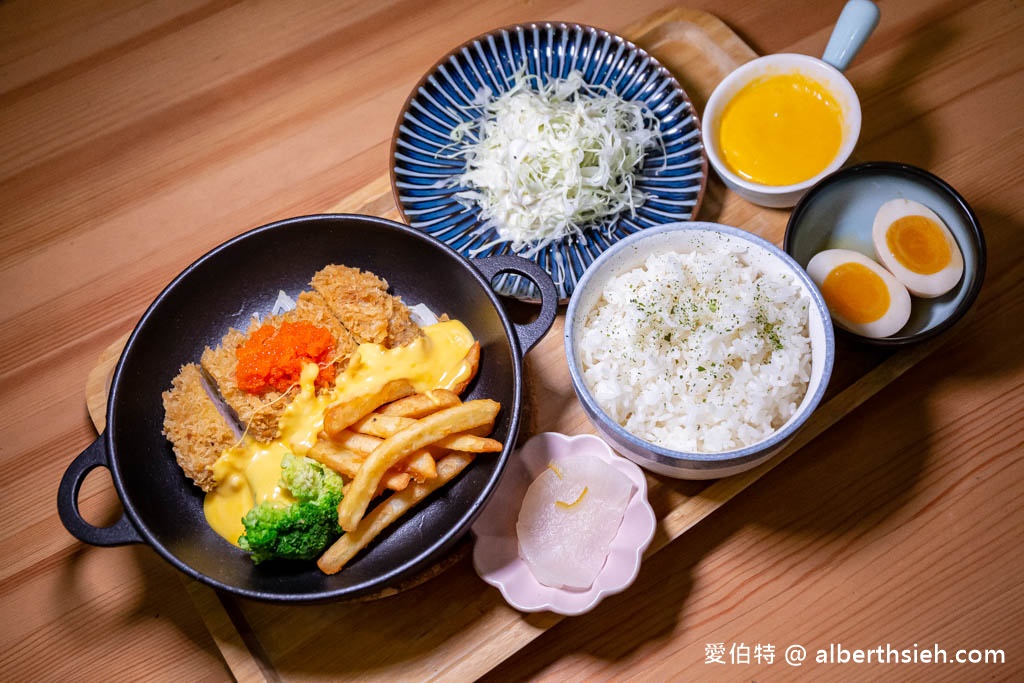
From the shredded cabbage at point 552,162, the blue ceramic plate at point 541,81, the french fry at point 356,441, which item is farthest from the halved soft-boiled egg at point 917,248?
the french fry at point 356,441

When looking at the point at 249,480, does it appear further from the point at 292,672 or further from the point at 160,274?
the point at 160,274

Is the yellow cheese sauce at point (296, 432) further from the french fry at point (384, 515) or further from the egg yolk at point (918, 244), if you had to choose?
the egg yolk at point (918, 244)

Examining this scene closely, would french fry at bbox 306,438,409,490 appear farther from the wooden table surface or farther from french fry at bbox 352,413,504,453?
the wooden table surface

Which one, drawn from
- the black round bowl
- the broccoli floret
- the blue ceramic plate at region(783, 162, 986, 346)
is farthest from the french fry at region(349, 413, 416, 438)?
the blue ceramic plate at region(783, 162, 986, 346)

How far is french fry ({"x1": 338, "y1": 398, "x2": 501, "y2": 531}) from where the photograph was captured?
5.82 feet

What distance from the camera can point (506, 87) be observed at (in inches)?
97.0

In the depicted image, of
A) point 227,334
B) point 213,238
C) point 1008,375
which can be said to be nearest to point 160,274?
point 213,238

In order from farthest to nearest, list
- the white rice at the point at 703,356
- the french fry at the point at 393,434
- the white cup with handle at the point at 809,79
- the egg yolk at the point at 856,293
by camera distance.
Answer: the white cup with handle at the point at 809,79, the egg yolk at the point at 856,293, the white rice at the point at 703,356, the french fry at the point at 393,434

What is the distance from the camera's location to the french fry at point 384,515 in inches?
72.5

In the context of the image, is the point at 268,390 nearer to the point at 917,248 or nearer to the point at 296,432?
the point at 296,432

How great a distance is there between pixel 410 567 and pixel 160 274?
1459 mm

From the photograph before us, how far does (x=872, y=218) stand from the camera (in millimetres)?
2309

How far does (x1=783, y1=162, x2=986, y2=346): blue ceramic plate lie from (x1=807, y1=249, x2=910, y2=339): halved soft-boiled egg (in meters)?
0.06

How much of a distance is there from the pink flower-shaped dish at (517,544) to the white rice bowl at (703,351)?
0.42 feet
